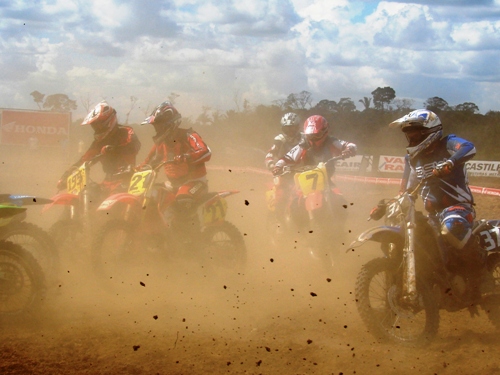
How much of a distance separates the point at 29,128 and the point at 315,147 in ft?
95.0

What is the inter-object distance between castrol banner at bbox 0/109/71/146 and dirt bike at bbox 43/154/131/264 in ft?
91.2

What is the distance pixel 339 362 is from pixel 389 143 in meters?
25.9

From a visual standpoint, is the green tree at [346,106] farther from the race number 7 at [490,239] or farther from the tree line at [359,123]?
the race number 7 at [490,239]

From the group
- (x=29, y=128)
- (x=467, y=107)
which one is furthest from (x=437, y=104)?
(x=29, y=128)

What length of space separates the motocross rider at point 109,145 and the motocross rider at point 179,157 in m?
0.41

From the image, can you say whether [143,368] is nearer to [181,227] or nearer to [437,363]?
[437,363]

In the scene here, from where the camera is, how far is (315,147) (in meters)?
8.54

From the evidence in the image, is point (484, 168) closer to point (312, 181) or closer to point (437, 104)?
point (437, 104)

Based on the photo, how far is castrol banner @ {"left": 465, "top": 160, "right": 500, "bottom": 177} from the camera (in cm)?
2364

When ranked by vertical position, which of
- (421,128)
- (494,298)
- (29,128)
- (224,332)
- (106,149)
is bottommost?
(224,332)

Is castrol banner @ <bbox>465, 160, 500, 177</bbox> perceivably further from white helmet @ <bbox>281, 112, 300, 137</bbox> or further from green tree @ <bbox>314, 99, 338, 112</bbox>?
white helmet @ <bbox>281, 112, 300, 137</bbox>

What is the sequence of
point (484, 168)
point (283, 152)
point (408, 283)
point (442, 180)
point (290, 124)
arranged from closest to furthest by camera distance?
point (408, 283) → point (442, 180) → point (290, 124) → point (283, 152) → point (484, 168)

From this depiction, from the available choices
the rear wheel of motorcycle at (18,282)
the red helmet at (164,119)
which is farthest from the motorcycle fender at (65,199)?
the rear wheel of motorcycle at (18,282)

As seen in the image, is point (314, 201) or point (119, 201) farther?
point (314, 201)
